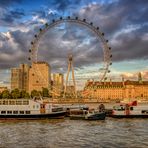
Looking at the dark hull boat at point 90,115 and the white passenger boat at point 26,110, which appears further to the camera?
the white passenger boat at point 26,110

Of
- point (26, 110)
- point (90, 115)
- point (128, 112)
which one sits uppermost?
point (26, 110)

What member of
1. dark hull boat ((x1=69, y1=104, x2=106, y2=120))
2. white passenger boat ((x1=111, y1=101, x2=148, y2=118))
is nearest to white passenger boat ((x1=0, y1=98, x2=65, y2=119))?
dark hull boat ((x1=69, y1=104, x2=106, y2=120))

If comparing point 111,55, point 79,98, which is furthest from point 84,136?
point 79,98

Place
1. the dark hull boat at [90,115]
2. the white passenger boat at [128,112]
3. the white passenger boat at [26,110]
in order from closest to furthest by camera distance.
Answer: the dark hull boat at [90,115] → the white passenger boat at [26,110] → the white passenger boat at [128,112]

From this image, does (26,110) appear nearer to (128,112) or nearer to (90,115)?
(90,115)

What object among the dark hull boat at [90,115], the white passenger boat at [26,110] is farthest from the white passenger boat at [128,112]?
the white passenger boat at [26,110]

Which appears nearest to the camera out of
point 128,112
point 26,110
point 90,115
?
point 90,115

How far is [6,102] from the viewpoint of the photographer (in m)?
82.2

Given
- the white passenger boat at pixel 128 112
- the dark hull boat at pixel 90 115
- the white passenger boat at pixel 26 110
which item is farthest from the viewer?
the white passenger boat at pixel 128 112

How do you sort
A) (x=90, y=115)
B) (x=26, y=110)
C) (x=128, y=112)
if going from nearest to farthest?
(x=90, y=115)
(x=26, y=110)
(x=128, y=112)

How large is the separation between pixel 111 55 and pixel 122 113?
14188 millimetres

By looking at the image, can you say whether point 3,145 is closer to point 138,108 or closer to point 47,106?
point 47,106

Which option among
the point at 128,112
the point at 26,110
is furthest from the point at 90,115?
the point at 26,110

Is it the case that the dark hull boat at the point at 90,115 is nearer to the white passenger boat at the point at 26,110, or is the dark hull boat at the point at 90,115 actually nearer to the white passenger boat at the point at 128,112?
the white passenger boat at the point at 26,110
